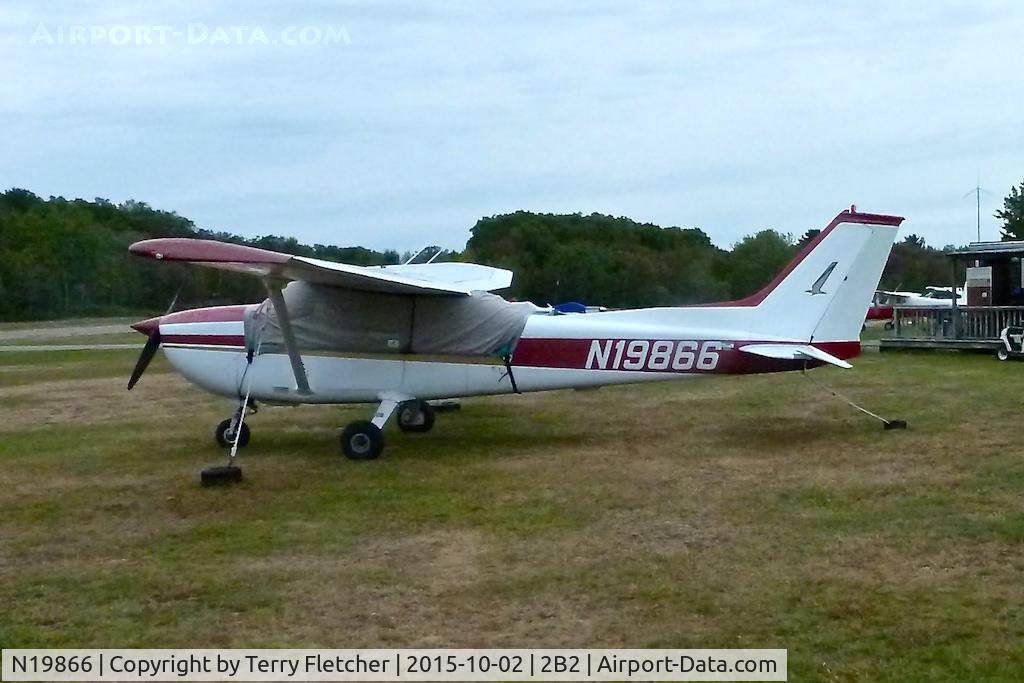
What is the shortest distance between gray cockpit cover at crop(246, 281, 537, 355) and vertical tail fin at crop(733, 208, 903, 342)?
262 centimetres

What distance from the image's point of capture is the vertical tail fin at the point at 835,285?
10.1 metres

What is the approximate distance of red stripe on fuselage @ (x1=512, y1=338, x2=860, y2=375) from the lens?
397 inches

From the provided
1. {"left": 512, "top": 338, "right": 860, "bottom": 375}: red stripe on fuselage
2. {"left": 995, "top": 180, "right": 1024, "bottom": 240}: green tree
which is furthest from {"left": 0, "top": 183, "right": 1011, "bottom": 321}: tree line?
{"left": 995, "top": 180, "right": 1024, "bottom": 240}: green tree

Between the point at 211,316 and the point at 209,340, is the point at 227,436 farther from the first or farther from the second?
the point at 211,316

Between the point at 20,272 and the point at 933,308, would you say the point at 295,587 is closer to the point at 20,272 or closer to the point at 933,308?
the point at 933,308

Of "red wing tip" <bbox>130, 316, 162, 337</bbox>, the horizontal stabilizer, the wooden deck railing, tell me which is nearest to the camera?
the horizontal stabilizer

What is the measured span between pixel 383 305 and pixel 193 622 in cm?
559

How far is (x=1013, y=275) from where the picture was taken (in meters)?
23.6

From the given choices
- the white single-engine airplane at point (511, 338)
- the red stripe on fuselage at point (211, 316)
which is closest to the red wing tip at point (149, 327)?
the red stripe on fuselage at point (211, 316)

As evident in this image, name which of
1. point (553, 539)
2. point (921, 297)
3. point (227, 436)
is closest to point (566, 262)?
point (227, 436)

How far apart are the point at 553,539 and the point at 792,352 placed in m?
4.41

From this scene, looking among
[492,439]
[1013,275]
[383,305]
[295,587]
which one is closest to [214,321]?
[383,305]

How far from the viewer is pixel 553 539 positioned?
6.39 metres

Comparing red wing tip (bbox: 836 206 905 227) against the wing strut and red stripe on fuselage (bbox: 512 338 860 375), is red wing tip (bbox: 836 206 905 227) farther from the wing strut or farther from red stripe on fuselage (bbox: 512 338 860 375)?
the wing strut
